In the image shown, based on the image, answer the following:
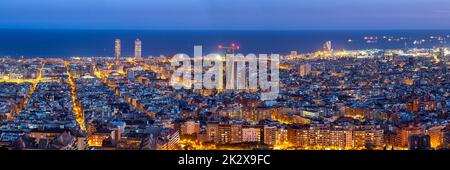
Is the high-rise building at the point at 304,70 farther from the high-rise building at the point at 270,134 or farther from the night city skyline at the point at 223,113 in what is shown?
the high-rise building at the point at 270,134

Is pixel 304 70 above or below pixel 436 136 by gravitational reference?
above

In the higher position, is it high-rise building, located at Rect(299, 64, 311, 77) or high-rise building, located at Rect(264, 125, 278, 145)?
high-rise building, located at Rect(299, 64, 311, 77)

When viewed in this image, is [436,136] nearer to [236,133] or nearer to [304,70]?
[236,133]

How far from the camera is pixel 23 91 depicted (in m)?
13.3

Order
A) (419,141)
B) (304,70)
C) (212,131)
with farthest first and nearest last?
(304,70), (212,131), (419,141)

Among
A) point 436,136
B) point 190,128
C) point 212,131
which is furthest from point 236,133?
point 436,136

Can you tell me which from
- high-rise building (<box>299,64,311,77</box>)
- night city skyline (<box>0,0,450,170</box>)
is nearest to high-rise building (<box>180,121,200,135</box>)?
night city skyline (<box>0,0,450,170</box>)

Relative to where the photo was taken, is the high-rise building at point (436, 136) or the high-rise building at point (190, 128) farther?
the high-rise building at point (190, 128)

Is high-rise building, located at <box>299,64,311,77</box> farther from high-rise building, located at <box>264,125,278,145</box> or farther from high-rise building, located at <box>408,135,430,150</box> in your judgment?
high-rise building, located at <box>408,135,430,150</box>

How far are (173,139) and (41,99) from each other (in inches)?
216

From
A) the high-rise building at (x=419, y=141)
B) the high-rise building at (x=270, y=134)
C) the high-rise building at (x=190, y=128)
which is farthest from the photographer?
the high-rise building at (x=190, y=128)

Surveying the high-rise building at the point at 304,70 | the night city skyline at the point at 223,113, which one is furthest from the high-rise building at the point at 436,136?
the high-rise building at the point at 304,70
